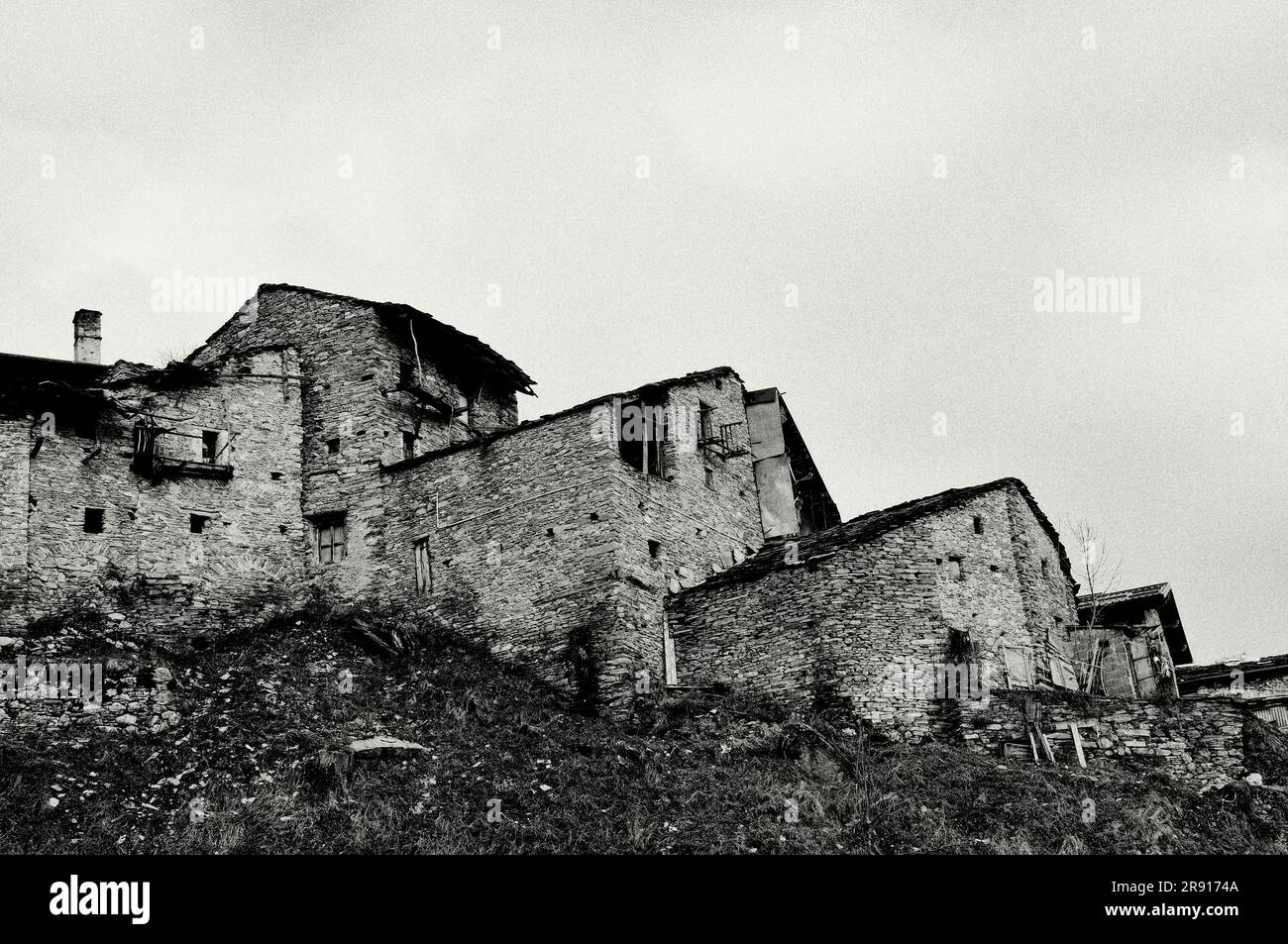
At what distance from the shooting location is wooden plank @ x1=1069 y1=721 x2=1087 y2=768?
2392 centimetres

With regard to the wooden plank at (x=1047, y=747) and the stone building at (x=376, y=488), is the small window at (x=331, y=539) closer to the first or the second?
the stone building at (x=376, y=488)

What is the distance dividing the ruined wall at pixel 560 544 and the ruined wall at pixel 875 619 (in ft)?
4.59

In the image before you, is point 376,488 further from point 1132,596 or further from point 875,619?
point 1132,596

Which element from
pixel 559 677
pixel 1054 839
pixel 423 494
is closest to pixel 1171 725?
pixel 1054 839

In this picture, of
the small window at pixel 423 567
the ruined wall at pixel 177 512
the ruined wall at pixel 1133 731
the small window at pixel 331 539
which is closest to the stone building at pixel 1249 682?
the ruined wall at pixel 1133 731

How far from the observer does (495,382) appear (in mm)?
35094

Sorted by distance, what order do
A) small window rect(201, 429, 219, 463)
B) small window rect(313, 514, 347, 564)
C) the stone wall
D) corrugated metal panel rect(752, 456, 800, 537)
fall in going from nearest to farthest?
the stone wall → small window rect(201, 429, 219, 463) → small window rect(313, 514, 347, 564) → corrugated metal panel rect(752, 456, 800, 537)

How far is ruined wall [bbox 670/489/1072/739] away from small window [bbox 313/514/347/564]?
7.84m

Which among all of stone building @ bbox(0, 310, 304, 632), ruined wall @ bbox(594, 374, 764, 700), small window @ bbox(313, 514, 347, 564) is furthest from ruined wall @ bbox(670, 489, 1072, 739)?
stone building @ bbox(0, 310, 304, 632)

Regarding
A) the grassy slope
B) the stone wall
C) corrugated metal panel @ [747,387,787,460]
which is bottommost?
the grassy slope

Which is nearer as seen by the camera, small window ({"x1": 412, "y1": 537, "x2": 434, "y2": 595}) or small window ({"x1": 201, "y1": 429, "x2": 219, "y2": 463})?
small window ({"x1": 412, "y1": 537, "x2": 434, "y2": 595})

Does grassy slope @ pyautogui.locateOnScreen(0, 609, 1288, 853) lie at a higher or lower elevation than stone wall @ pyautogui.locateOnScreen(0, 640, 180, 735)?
lower

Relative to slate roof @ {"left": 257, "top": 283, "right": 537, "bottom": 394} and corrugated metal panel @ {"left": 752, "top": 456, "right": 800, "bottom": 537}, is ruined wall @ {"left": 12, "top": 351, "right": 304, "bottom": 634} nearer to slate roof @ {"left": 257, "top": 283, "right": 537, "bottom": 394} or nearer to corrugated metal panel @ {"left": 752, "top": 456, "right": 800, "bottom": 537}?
slate roof @ {"left": 257, "top": 283, "right": 537, "bottom": 394}
